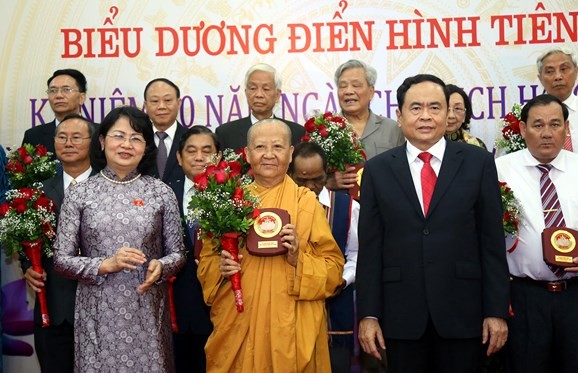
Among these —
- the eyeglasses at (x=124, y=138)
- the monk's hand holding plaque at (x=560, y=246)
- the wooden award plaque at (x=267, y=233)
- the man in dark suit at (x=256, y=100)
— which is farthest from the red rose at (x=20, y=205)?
the monk's hand holding plaque at (x=560, y=246)

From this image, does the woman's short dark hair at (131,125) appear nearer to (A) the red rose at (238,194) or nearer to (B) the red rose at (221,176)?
(B) the red rose at (221,176)

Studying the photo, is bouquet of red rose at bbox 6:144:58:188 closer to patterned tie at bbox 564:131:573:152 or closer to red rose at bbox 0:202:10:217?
red rose at bbox 0:202:10:217

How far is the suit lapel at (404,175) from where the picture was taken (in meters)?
3.26

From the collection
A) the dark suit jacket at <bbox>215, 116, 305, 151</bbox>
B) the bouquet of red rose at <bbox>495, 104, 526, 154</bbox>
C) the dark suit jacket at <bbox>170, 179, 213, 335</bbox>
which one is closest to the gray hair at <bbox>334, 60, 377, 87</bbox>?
the dark suit jacket at <bbox>215, 116, 305, 151</bbox>

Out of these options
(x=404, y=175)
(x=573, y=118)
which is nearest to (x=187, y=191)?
(x=404, y=175)

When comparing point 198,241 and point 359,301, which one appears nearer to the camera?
point 359,301

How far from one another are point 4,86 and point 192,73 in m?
1.65

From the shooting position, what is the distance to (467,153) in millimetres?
3338

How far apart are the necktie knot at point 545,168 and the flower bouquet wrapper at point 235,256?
181 centimetres

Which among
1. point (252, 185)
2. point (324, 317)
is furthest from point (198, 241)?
point (324, 317)

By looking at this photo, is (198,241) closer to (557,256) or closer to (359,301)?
(359,301)

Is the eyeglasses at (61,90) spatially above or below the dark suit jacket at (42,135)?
above

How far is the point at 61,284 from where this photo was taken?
4191 mm

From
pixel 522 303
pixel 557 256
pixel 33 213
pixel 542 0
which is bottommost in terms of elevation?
pixel 522 303
